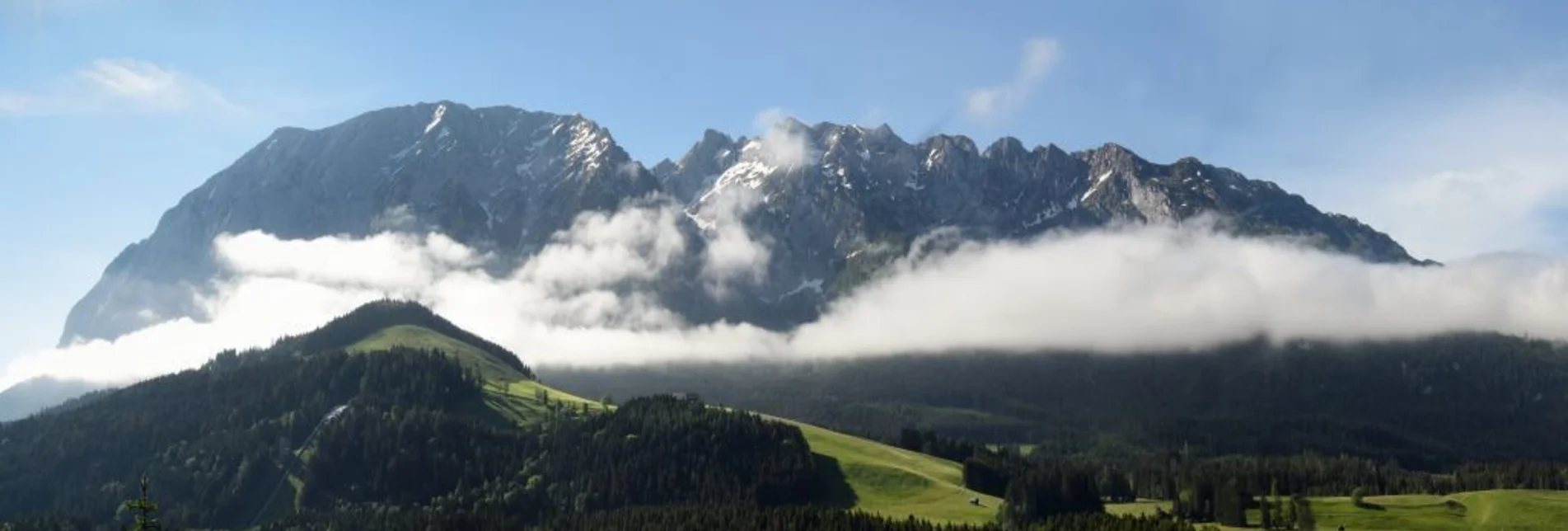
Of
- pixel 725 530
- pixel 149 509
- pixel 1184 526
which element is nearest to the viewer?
pixel 149 509

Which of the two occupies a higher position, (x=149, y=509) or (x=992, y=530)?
(x=149, y=509)

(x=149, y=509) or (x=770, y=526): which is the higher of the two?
(x=149, y=509)

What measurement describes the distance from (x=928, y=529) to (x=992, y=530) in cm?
1117

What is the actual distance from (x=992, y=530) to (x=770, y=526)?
37.7 metres

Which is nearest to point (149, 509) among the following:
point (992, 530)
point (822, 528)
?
point (822, 528)

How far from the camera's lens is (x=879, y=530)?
636 ft

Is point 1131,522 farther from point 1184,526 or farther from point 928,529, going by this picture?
point 928,529

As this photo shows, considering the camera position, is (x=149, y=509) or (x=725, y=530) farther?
(x=725, y=530)

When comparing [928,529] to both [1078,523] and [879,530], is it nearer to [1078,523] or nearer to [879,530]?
[879,530]

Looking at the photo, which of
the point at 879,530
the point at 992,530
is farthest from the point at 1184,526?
the point at 879,530

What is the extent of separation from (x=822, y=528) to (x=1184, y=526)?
5888 cm

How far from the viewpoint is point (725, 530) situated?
19975 cm

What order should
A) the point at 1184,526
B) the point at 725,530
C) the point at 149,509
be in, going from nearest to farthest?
the point at 149,509, the point at 1184,526, the point at 725,530

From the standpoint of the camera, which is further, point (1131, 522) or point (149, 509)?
point (1131, 522)
